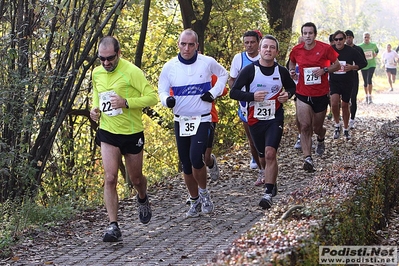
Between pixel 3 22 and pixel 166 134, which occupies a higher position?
pixel 3 22

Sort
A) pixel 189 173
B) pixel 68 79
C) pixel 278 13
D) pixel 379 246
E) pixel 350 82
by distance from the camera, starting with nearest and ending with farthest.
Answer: pixel 379 246 < pixel 189 173 < pixel 68 79 < pixel 350 82 < pixel 278 13

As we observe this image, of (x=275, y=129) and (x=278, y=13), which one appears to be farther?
(x=278, y=13)

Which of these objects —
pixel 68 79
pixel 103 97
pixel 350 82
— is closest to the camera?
pixel 103 97

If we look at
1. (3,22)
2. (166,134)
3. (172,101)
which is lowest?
(166,134)

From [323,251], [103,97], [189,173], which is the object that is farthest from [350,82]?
[323,251]

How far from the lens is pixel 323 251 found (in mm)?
5309

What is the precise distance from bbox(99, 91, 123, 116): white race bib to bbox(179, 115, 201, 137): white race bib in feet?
3.42

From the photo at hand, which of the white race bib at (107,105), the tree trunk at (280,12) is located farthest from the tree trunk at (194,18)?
the white race bib at (107,105)

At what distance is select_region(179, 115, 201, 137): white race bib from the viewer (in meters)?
9.37

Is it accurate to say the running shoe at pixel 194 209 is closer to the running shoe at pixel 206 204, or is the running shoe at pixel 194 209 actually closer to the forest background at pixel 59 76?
the running shoe at pixel 206 204

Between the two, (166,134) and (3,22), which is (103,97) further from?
(166,134)

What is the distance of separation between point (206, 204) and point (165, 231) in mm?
905

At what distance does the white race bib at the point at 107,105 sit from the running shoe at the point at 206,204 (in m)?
1.86

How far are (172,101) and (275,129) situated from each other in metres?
1.47
